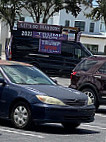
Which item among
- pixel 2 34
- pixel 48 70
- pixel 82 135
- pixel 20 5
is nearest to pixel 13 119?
pixel 82 135

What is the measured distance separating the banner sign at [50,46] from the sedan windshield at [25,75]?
56.1 feet

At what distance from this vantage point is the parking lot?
10383 mm

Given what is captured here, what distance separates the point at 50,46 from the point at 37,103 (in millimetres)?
19249

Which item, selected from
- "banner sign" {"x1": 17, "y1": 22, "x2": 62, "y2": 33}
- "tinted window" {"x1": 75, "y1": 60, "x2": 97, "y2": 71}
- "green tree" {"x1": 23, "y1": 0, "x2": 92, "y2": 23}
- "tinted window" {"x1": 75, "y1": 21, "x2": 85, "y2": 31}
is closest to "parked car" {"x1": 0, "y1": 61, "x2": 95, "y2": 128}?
"tinted window" {"x1": 75, "y1": 60, "x2": 97, "y2": 71}

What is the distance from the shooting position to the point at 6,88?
11.8m

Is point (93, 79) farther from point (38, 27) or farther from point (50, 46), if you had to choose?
point (38, 27)

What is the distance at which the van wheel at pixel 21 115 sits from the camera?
1127 cm

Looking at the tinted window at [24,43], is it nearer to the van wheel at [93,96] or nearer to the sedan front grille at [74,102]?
the van wheel at [93,96]

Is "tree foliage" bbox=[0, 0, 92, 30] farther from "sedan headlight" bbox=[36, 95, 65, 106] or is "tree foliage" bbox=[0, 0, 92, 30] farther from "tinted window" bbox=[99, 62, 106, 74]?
"sedan headlight" bbox=[36, 95, 65, 106]

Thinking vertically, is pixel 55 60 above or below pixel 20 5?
below

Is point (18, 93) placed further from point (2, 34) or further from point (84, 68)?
point (2, 34)

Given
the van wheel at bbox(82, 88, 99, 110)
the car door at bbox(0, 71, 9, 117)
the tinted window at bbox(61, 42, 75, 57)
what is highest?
the car door at bbox(0, 71, 9, 117)

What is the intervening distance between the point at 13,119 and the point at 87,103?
1.57m

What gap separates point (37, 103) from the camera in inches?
439
